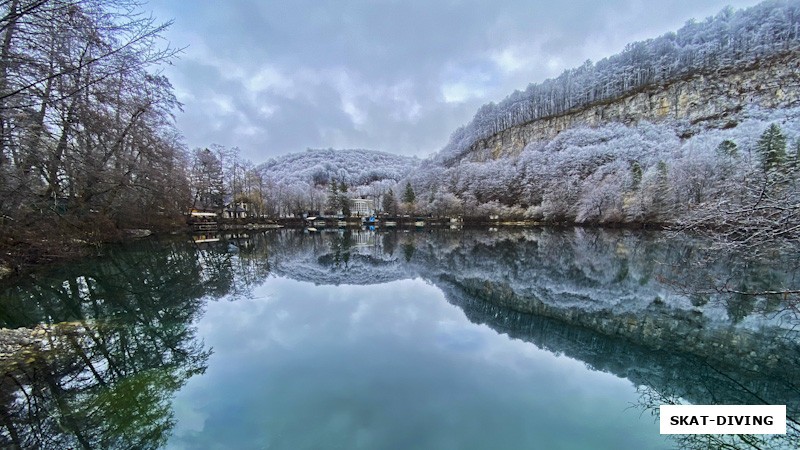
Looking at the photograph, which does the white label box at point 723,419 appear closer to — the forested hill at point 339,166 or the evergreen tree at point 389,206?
the evergreen tree at point 389,206

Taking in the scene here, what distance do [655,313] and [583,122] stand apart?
86753mm

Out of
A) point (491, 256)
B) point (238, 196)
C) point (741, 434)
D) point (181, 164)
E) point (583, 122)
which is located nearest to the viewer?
point (741, 434)

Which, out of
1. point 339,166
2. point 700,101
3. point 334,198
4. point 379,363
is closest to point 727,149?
point 700,101

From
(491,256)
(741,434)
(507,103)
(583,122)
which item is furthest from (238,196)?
(507,103)

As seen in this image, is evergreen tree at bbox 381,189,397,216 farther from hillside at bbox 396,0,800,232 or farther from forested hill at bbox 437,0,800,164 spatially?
forested hill at bbox 437,0,800,164

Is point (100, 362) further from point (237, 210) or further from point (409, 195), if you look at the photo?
point (409, 195)

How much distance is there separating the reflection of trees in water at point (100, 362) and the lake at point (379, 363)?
0.08ft

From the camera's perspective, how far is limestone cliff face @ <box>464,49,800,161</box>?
56.6 meters

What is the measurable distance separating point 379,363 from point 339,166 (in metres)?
147

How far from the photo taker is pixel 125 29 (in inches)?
147

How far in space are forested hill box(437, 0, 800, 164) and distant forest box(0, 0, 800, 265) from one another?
38 cm

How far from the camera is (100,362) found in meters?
4.51

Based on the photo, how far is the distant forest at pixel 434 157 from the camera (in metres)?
3.95

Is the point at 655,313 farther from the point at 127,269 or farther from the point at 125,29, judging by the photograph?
the point at 127,269
